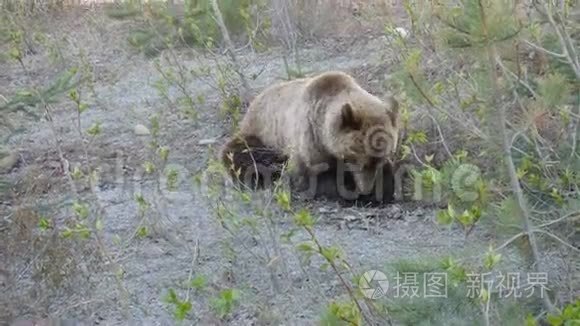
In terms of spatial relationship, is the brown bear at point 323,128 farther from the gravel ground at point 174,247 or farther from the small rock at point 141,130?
the small rock at point 141,130

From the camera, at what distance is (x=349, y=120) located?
5773 millimetres

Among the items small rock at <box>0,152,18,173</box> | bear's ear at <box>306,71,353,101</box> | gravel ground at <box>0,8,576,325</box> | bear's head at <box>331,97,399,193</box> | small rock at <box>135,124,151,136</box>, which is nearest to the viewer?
gravel ground at <box>0,8,576,325</box>

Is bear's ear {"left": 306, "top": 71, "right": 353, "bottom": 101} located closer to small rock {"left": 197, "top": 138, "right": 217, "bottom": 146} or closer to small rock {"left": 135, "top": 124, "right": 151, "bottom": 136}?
small rock {"left": 197, "top": 138, "right": 217, "bottom": 146}

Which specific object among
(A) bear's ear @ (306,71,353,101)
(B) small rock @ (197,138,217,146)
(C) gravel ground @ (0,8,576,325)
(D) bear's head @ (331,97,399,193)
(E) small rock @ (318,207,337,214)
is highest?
(A) bear's ear @ (306,71,353,101)

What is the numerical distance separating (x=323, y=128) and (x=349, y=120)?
0.30 metres

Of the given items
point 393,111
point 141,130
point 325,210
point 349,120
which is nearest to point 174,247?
point 325,210

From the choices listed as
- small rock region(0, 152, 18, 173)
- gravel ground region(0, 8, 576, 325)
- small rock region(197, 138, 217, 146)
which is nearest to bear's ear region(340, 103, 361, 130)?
gravel ground region(0, 8, 576, 325)

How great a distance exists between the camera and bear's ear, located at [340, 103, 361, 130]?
18.8 ft

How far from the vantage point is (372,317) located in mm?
3734

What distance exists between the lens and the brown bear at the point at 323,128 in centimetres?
573

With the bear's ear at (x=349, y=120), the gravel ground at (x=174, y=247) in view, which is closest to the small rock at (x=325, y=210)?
the gravel ground at (x=174, y=247)

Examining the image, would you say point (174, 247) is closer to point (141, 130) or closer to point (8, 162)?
point (8, 162)

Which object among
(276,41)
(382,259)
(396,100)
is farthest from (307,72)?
(382,259)

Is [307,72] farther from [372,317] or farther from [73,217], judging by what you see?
[372,317]
